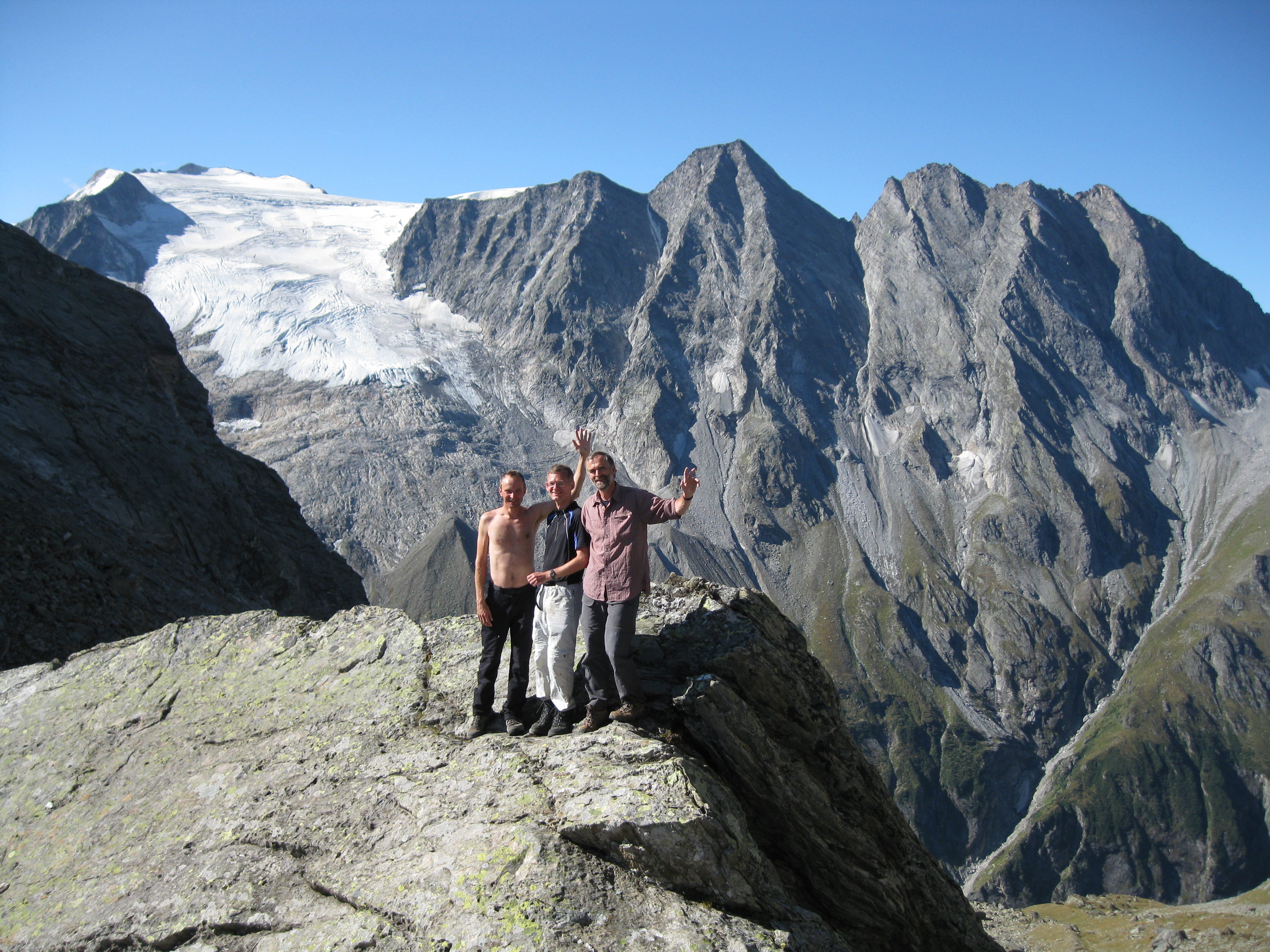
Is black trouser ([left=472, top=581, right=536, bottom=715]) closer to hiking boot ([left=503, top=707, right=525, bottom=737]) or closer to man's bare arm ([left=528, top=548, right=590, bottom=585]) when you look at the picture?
hiking boot ([left=503, top=707, right=525, bottom=737])

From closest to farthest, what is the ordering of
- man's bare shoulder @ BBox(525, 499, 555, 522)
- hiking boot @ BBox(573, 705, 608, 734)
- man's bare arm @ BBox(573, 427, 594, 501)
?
1. hiking boot @ BBox(573, 705, 608, 734)
2. man's bare arm @ BBox(573, 427, 594, 501)
3. man's bare shoulder @ BBox(525, 499, 555, 522)

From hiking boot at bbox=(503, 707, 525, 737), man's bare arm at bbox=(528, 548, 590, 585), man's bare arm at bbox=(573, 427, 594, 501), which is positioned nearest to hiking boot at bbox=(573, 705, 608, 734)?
hiking boot at bbox=(503, 707, 525, 737)

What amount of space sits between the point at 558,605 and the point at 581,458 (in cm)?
220

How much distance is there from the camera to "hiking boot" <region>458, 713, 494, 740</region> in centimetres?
990

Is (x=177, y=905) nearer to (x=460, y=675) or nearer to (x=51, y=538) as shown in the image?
(x=460, y=675)

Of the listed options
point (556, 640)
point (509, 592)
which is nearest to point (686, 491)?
point (556, 640)

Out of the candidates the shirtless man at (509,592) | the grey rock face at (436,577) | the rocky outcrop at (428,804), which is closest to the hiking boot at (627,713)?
the rocky outcrop at (428,804)

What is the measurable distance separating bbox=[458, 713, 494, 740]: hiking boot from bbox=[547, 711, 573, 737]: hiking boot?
2.91ft

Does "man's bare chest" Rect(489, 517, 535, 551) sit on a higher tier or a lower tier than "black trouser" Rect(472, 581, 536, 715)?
higher

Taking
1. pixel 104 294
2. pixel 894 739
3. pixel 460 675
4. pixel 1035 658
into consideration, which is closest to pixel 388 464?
pixel 894 739

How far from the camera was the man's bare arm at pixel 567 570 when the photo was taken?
991cm

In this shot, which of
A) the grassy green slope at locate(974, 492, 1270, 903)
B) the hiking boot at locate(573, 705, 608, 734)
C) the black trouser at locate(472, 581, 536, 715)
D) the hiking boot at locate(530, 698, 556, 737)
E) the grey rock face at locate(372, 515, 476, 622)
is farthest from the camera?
the grey rock face at locate(372, 515, 476, 622)

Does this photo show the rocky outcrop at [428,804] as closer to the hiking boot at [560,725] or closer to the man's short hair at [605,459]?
the hiking boot at [560,725]

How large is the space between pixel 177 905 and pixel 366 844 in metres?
2.05
